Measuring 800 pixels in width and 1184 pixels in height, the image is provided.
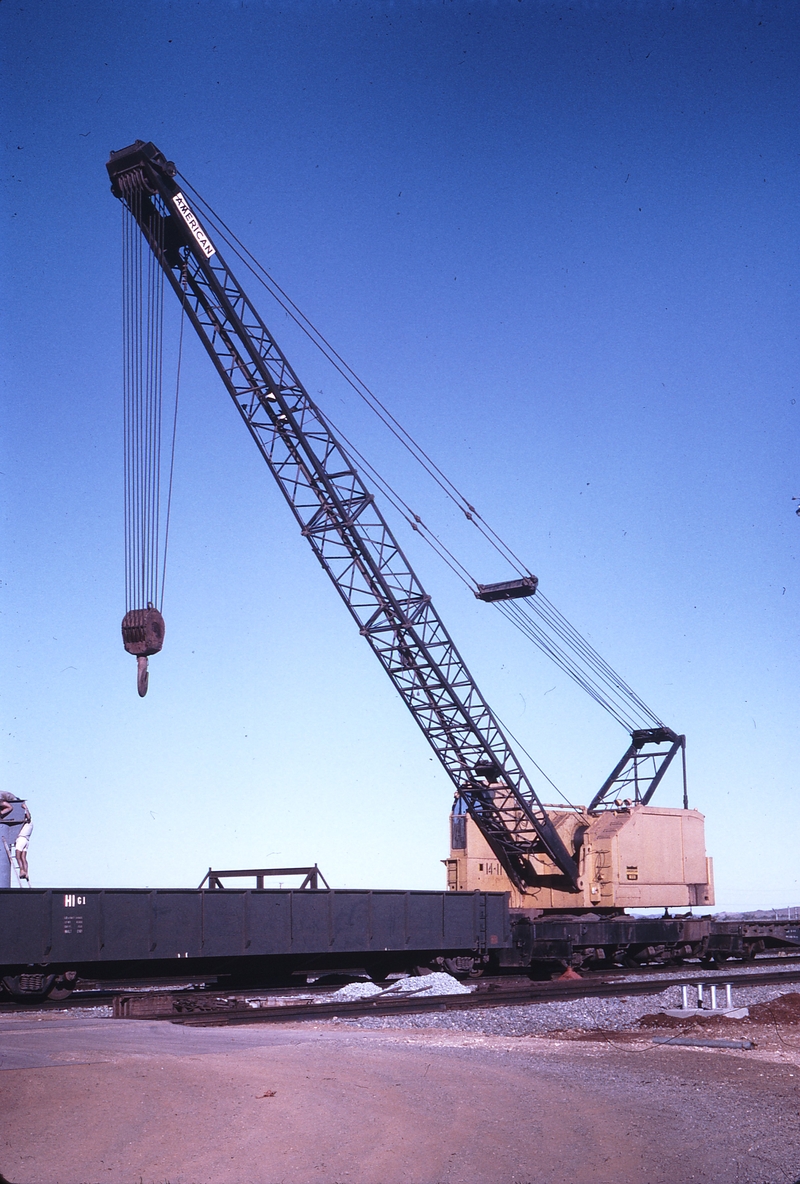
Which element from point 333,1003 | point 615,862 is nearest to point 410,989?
point 333,1003

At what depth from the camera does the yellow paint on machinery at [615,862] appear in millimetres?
26438

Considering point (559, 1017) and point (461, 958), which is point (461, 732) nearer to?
point (461, 958)

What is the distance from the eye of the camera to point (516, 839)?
27.0 m

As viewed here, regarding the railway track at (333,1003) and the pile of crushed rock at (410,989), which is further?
the pile of crushed rock at (410,989)

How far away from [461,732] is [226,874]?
22.7 feet

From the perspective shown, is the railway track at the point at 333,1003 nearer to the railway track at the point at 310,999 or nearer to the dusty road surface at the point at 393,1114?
the railway track at the point at 310,999

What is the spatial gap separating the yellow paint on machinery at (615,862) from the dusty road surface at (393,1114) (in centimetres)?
1321

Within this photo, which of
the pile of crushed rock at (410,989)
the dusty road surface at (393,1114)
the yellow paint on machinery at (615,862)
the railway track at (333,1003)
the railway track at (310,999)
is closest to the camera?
the dusty road surface at (393,1114)

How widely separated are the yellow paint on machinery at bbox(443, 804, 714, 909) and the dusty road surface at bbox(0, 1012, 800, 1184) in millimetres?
13209

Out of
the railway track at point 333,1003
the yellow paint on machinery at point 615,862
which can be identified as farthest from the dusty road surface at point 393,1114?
the yellow paint on machinery at point 615,862

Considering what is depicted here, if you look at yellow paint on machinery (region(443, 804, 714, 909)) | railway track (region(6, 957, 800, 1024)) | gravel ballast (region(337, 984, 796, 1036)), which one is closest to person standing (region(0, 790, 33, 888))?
railway track (region(6, 957, 800, 1024))

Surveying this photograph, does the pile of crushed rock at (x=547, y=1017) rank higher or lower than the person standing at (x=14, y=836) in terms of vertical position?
lower

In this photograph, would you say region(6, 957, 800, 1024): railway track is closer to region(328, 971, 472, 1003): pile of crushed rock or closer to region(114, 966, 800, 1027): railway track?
region(114, 966, 800, 1027): railway track

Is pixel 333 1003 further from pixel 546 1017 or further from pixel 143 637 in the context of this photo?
pixel 143 637
